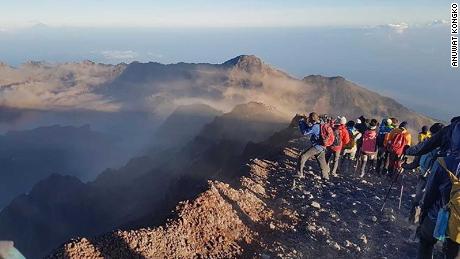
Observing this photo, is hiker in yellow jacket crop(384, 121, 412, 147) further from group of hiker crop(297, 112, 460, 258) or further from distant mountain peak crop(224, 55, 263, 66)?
distant mountain peak crop(224, 55, 263, 66)

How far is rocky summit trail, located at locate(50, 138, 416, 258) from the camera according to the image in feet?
33.6

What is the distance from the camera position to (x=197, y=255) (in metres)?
10.4

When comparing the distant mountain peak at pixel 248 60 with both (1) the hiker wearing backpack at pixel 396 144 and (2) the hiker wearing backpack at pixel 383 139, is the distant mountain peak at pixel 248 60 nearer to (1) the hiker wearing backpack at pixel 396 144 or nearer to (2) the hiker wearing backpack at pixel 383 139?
(2) the hiker wearing backpack at pixel 383 139

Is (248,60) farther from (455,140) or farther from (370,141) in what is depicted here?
(455,140)

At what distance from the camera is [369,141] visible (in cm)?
1680

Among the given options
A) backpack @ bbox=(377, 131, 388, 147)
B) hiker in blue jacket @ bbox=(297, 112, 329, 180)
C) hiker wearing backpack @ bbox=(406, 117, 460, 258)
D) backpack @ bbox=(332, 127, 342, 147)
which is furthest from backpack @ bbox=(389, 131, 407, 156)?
hiker wearing backpack @ bbox=(406, 117, 460, 258)

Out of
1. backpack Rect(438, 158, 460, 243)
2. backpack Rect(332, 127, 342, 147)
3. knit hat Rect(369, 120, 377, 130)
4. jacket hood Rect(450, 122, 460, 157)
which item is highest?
jacket hood Rect(450, 122, 460, 157)

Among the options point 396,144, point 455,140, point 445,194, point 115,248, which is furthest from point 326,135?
point 445,194

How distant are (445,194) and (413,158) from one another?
11.8 metres

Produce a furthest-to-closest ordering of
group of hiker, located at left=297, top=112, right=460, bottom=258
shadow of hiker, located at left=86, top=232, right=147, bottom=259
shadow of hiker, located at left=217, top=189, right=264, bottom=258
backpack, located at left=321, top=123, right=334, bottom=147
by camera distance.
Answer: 1. backpack, located at left=321, top=123, right=334, bottom=147
2. shadow of hiker, located at left=217, top=189, right=264, bottom=258
3. shadow of hiker, located at left=86, top=232, right=147, bottom=259
4. group of hiker, located at left=297, top=112, right=460, bottom=258

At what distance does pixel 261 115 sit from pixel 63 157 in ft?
266

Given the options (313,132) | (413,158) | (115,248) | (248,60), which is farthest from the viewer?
(248,60)

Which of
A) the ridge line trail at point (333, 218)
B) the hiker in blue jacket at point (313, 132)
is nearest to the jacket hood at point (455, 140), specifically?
the ridge line trail at point (333, 218)

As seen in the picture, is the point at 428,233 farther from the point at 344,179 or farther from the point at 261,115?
the point at 261,115
